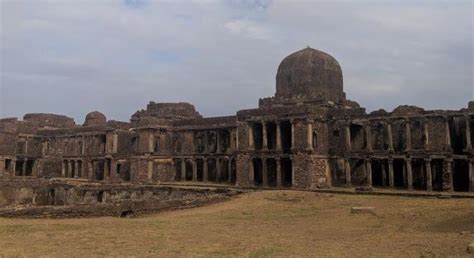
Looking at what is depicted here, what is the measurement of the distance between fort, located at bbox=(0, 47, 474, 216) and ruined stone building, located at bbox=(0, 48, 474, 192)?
0.08 metres

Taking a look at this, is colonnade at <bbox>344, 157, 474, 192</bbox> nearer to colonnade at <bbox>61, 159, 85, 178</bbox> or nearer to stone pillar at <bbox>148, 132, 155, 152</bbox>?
stone pillar at <bbox>148, 132, 155, 152</bbox>

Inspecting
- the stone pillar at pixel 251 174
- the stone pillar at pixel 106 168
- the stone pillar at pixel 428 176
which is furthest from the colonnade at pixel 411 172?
the stone pillar at pixel 106 168

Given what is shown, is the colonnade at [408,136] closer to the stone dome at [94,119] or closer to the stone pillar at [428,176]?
the stone pillar at [428,176]

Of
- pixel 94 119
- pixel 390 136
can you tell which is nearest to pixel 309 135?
pixel 390 136

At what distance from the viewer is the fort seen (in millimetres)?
36281

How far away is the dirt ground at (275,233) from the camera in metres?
14.7

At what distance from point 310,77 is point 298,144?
27.4ft

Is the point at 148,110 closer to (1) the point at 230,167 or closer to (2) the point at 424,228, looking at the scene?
(1) the point at 230,167

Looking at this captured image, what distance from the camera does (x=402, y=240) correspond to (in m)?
16.0

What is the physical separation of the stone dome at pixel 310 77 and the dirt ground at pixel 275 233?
1727 cm

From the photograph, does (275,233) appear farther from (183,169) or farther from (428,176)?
(183,169)

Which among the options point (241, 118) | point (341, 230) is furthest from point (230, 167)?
point (341, 230)

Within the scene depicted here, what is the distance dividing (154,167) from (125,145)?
267 inches

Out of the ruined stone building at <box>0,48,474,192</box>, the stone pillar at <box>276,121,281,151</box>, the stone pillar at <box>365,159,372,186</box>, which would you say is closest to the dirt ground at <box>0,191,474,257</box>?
the stone pillar at <box>365,159,372,186</box>
